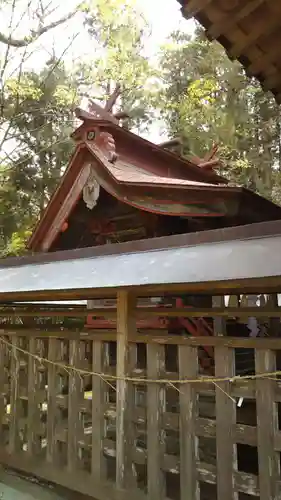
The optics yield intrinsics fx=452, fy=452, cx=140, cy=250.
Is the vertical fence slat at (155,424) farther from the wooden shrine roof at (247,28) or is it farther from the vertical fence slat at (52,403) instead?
the wooden shrine roof at (247,28)

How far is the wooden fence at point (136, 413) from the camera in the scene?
3064 millimetres

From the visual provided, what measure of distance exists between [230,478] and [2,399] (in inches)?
119

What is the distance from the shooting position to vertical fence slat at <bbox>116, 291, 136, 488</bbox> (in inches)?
149

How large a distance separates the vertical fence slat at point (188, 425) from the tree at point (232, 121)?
12303mm

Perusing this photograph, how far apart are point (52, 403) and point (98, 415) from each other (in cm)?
65

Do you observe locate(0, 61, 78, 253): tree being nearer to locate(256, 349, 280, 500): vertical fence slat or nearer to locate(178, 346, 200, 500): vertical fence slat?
locate(178, 346, 200, 500): vertical fence slat

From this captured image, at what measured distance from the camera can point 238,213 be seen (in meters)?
7.55

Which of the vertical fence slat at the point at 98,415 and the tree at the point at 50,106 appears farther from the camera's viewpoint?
the tree at the point at 50,106

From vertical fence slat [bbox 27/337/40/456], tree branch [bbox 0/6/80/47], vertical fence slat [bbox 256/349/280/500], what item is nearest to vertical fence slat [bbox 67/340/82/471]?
vertical fence slat [bbox 27/337/40/456]

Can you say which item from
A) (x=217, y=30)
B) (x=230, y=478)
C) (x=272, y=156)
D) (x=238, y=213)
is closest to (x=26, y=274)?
(x=230, y=478)

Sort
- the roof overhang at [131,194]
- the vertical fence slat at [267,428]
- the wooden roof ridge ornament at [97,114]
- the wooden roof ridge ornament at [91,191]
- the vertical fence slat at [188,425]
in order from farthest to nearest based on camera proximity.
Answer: the wooden roof ridge ornament at [97,114], the wooden roof ridge ornament at [91,191], the roof overhang at [131,194], the vertical fence slat at [188,425], the vertical fence slat at [267,428]

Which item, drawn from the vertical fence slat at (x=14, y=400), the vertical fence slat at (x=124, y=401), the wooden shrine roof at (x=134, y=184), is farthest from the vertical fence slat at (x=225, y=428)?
the wooden shrine roof at (x=134, y=184)

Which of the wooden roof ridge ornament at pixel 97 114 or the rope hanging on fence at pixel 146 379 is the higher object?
the wooden roof ridge ornament at pixel 97 114

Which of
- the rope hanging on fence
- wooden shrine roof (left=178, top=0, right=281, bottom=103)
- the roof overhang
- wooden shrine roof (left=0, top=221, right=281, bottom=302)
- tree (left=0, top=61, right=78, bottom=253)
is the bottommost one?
the rope hanging on fence
